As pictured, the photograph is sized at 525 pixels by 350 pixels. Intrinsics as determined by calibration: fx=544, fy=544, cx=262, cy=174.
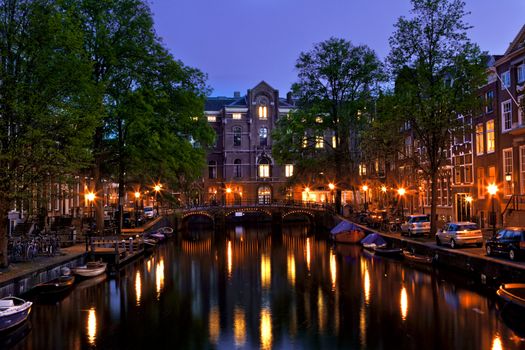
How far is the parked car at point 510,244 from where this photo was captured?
26.1m

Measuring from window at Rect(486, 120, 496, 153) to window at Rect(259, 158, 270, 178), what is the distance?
55.3 meters

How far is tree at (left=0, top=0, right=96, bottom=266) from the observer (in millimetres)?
26812

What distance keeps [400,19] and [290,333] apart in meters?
27.5

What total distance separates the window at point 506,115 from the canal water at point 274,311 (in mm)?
15624

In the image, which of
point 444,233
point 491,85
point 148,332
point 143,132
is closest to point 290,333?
point 148,332

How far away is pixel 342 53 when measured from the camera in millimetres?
59812

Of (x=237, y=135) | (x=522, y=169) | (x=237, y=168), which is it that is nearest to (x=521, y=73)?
(x=522, y=169)

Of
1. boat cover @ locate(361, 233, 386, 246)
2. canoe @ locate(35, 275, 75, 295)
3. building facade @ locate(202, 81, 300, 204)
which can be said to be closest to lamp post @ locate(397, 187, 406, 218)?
boat cover @ locate(361, 233, 386, 246)

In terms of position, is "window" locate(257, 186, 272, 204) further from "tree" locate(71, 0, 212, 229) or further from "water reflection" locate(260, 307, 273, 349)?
"water reflection" locate(260, 307, 273, 349)

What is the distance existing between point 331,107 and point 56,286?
42177 mm

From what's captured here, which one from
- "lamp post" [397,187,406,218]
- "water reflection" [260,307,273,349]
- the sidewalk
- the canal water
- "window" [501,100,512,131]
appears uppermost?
"window" [501,100,512,131]

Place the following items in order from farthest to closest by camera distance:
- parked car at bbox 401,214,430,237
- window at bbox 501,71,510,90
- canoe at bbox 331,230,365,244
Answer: canoe at bbox 331,230,365,244 → parked car at bbox 401,214,430,237 → window at bbox 501,71,510,90

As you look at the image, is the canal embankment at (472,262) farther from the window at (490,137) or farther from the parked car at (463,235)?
the window at (490,137)

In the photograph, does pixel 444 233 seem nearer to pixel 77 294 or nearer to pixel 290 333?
pixel 290 333
